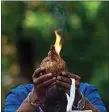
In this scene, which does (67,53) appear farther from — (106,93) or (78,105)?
(78,105)

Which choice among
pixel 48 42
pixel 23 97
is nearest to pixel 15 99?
pixel 23 97

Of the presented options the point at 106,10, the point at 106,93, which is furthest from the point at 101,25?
the point at 106,93

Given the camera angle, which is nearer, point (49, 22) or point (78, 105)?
point (78, 105)

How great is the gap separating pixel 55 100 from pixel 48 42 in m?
1.86

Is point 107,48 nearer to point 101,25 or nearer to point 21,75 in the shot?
point 101,25

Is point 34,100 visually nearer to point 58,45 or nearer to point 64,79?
point 64,79

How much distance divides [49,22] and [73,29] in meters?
0.24

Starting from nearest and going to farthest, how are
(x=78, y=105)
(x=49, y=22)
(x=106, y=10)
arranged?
1. (x=78, y=105)
2. (x=49, y=22)
3. (x=106, y=10)

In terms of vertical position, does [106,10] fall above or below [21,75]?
above

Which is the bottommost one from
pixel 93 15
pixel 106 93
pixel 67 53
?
pixel 106 93

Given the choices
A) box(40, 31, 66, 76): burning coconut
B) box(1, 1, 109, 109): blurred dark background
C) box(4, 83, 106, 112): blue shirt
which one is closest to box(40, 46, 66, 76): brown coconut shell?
box(40, 31, 66, 76): burning coconut

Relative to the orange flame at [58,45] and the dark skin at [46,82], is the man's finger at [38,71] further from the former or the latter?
the orange flame at [58,45]

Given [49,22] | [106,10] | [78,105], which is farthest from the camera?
[106,10]

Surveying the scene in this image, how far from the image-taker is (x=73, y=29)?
11.5 ft
